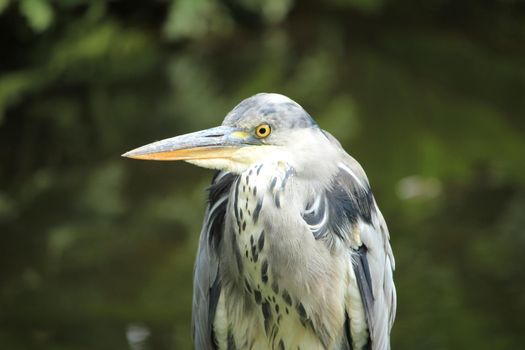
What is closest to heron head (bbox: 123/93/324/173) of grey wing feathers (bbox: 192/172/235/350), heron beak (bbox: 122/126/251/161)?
heron beak (bbox: 122/126/251/161)

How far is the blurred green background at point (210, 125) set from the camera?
17.6ft

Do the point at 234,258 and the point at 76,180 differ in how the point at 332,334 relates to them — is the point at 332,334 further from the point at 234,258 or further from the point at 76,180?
the point at 76,180

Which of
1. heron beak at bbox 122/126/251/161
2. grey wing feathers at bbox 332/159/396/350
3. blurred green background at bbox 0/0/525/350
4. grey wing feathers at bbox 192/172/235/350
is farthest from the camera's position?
blurred green background at bbox 0/0/525/350

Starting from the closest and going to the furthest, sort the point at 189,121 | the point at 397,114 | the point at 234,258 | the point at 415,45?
the point at 234,258 < the point at 189,121 < the point at 397,114 < the point at 415,45

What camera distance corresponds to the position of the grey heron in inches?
113

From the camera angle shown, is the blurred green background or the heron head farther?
the blurred green background

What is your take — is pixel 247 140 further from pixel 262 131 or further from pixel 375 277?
pixel 375 277

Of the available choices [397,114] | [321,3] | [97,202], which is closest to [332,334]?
[97,202]

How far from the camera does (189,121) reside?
26.5 feet

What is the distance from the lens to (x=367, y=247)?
321 centimetres

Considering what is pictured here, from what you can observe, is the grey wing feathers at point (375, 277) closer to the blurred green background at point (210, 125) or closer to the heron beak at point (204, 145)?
the heron beak at point (204, 145)

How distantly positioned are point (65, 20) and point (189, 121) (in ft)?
7.86

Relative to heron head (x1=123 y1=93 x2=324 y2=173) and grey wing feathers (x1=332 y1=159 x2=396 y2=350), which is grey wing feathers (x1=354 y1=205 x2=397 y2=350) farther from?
heron head (x1=123 y1=93 x2=324 y2=173)

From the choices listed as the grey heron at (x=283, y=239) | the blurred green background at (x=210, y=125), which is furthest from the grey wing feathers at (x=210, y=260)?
the blurred green background at (x=210, y=125)
